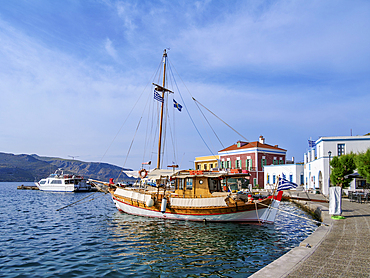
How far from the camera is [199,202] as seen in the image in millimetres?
18859

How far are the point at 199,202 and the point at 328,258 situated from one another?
38.8 feet

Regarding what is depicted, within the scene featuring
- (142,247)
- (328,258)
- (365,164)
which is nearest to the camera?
(328,258)

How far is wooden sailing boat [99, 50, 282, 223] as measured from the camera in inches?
701

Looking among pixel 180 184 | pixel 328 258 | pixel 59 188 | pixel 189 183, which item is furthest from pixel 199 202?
pixel 59 188

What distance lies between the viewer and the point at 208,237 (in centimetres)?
1430

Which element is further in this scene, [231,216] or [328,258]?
[231,216]

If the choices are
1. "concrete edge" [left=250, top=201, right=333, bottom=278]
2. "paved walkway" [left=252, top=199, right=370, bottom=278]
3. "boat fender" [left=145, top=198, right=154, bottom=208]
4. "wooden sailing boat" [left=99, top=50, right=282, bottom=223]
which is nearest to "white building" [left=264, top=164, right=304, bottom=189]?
"wooden sailing boat" [left=99, top=50, right=282, bottom=223]

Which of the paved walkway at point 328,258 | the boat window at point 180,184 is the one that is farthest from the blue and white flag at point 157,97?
the paved walkway at point 328,258

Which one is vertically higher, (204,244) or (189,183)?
(189,183)

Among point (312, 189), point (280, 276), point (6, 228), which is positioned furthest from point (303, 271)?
point (312, 189)

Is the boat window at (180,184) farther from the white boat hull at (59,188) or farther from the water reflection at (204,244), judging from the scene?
the white boat hull at (59,188)

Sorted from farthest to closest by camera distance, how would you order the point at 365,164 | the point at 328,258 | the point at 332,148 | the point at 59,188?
the point at 59,188 → the point at 332,148 → the point at 365,164 → the point at 328,258

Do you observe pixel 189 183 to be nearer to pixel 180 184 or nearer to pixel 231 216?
pixel 180 184

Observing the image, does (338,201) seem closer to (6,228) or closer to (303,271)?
(303,271)
